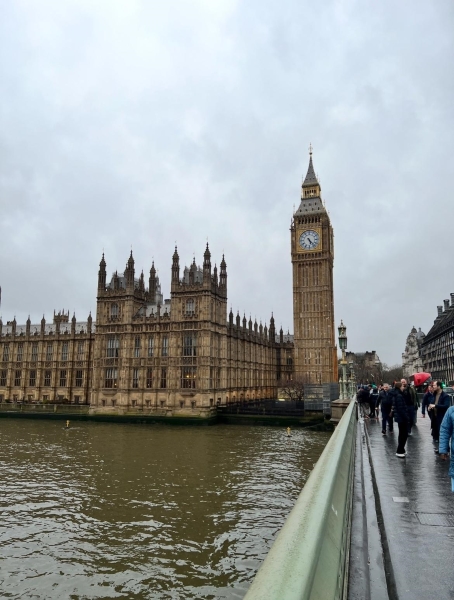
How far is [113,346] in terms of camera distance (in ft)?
220

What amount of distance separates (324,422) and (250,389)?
2823 cm

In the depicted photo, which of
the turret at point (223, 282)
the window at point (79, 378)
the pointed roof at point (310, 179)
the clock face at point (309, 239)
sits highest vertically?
the pointed roof at point (310, 179)

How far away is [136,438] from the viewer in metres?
44.8

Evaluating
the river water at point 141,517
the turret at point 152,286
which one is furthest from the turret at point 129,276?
the river water at point 141,517

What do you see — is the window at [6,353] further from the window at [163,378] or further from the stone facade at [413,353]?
the stone facade at [413,353]

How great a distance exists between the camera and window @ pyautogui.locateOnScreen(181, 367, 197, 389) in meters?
61.2

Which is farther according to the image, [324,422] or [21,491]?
[324,422]

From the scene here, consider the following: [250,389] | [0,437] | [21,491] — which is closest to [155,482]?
[21,491]

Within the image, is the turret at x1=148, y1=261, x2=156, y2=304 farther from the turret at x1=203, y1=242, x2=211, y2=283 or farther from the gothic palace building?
the turret at x1=203, y1=242, x2=211, y2=283

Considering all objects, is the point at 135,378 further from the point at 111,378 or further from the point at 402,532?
the point at 402,532

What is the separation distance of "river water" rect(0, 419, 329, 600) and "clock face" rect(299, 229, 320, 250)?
209 ft

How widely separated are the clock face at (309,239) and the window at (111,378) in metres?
48.8

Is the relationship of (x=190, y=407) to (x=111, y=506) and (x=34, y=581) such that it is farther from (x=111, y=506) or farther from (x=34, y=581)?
(x=34, y=581)

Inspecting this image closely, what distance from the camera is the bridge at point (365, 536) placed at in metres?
1.77
